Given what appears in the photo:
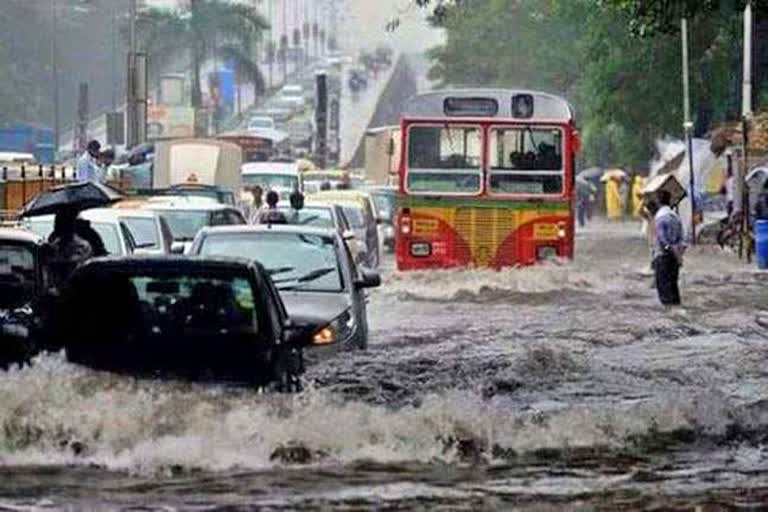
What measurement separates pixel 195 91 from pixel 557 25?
18703 millimetres

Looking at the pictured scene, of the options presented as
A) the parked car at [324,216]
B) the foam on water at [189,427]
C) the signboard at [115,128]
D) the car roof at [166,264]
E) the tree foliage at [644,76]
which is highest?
the tree foliage at [644,76]

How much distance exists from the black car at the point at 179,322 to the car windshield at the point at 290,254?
4425mm

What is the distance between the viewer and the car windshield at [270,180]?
53.4 metres

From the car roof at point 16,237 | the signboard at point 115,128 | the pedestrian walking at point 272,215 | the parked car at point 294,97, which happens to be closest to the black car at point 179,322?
the car roof at point 16,237

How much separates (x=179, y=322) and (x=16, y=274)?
3.30 meters

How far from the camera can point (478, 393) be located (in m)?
17.8

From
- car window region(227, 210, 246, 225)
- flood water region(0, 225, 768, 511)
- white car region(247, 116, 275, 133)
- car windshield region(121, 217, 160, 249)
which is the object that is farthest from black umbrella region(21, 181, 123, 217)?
white car region(247, 116, 275, 133)

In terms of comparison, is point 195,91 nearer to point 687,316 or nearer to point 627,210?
point 627,210

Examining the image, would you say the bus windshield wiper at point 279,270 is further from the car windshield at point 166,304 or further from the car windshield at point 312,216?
the car windshield at point 312,216

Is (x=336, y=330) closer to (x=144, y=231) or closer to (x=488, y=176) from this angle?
(x=144, y=231)

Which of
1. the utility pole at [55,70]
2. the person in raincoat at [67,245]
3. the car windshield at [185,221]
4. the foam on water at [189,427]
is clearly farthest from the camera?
the utility pole at [55,70]

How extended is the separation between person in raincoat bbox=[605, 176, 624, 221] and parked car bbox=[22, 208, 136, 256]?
162 feet

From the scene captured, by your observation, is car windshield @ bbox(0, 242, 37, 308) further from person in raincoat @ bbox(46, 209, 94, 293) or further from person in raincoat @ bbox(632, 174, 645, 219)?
person in raincoat @ bbox(632, 174, 645, 219)

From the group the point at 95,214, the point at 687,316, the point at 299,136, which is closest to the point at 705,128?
the point at 687,316
